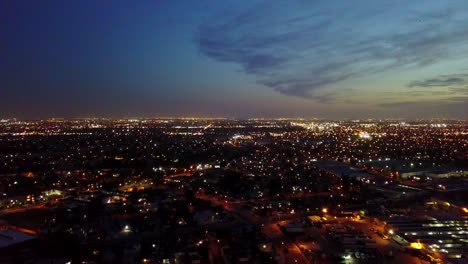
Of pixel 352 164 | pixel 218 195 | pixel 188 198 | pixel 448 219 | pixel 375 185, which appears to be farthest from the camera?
pixel 352 164

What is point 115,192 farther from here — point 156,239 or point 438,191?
point 438,191

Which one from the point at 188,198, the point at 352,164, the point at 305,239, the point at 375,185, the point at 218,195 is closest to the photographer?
the point at 305,239

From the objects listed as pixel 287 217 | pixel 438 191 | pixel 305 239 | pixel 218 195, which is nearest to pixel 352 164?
pixel 438 191

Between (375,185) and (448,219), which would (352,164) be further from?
(448,219)

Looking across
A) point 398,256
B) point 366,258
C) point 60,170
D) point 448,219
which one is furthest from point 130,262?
point 60,170

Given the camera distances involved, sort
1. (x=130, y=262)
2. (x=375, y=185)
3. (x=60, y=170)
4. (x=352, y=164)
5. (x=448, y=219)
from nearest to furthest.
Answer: (x=130, y=262) < (x=448, y=219) < (x=375, y=185) < (x=60, y=170) < (x=352, y=164)

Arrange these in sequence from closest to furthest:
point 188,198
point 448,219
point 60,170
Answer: point 448,219
point 188,198
point 60,170

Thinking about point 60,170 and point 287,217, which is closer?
point 287,217

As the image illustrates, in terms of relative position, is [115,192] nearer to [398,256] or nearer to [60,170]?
A: [60,170]

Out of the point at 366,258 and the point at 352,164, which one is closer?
the point at 366,258
